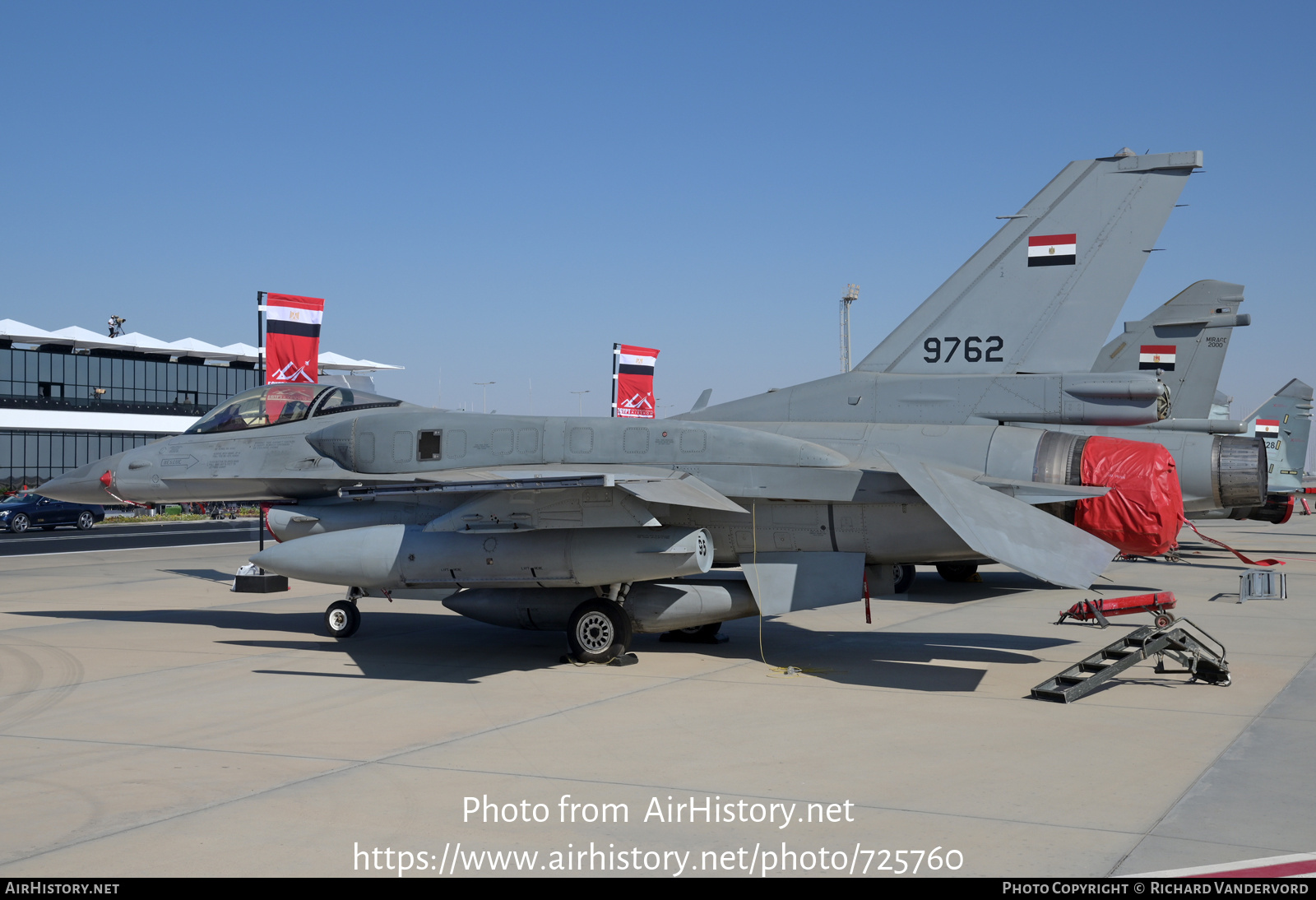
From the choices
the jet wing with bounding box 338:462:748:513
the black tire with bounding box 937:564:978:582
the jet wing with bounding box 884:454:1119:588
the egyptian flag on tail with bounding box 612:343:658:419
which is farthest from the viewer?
the egyptian flag on tail with bounding box 612:343:658:419

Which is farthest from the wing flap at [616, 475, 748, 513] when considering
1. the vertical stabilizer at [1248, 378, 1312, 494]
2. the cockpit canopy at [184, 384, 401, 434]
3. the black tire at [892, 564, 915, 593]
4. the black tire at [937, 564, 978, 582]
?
the vertical stabilizer at [1248, 378, 1312, 494]

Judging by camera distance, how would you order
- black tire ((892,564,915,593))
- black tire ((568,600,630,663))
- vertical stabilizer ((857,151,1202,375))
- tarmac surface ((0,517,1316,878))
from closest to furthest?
1. tarmac surface ((0,517,1316,878))
2. black tire ((568,600,630,663))
3. vertical stabilizer ((857,151,1202,375))
4. black tire ((892,564,915,593))

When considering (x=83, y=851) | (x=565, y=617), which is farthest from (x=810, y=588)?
(x=83, y=851)

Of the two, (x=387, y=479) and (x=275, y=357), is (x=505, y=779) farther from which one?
(x=275, y=357)

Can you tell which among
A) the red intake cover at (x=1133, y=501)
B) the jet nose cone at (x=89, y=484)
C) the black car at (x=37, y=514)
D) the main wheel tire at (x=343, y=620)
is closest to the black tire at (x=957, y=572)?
the red intake cover at (x=1133, y=501)

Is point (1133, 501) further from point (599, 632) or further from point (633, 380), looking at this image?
point (633, 380)

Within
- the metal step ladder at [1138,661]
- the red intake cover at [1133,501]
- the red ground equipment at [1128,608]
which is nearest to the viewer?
the metal step ladder at [1138,661]

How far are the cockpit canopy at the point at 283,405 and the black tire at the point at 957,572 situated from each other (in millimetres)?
11169

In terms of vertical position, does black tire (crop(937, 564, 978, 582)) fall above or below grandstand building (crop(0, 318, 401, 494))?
below

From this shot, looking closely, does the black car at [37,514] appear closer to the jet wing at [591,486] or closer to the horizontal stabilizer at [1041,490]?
the jet wing at [591,486]

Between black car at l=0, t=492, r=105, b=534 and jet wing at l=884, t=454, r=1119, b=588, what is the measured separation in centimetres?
3403

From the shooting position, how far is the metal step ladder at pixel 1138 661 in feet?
28.5

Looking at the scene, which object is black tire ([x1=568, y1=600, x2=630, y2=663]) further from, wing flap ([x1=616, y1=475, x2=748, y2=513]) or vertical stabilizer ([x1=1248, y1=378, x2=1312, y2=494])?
vertical stabilizer ([x1=1248, y1=378, x2=1312, y2=494])

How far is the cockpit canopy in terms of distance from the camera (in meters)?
12.6
